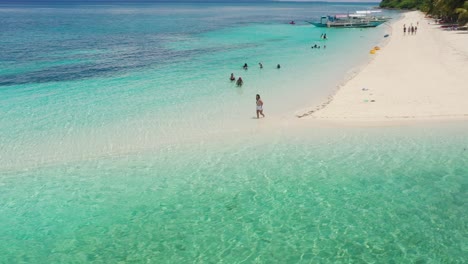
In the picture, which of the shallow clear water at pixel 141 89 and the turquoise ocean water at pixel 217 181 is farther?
the shallow clear water at pixel 141 89

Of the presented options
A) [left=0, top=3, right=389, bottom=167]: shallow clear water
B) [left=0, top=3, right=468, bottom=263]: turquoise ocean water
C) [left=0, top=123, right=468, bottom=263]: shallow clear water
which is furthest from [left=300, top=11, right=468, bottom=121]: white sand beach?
[left=0, top=123, right=468, bottom=263]: shallow clear water

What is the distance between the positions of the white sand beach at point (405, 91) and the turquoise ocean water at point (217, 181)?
161cm

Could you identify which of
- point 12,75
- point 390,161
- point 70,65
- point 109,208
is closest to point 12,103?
point 12,75

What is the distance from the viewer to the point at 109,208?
1318cm

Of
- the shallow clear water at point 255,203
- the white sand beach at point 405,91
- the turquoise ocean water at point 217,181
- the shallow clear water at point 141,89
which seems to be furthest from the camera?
the white sand beach at point 405,91

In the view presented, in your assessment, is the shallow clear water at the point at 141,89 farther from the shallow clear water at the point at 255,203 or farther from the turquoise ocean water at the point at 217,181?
the shallow clear water at the point at 255,203

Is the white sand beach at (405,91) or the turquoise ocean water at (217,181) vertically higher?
the white sand beach at (405,91)

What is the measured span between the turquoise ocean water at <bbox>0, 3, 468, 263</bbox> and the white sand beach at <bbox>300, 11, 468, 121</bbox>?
161cm

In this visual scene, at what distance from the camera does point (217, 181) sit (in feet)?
48.6

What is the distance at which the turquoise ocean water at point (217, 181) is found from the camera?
10969 mm

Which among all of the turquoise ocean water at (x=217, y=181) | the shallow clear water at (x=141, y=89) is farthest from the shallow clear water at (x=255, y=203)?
the shallow clear water at (x=141, y=89)

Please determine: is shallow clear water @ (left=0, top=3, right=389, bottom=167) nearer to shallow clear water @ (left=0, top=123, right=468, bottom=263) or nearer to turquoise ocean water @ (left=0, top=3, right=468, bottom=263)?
turquoise ocean water @ (left=0, top=3, right=468, bottom=263)

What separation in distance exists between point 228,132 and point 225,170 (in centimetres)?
457

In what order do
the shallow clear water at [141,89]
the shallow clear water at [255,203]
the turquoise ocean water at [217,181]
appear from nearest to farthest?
1. the shallow clear water at [255,203]
2. the turquoise ocean water at [217,181]
3. the shallow clear water at [141,89]
